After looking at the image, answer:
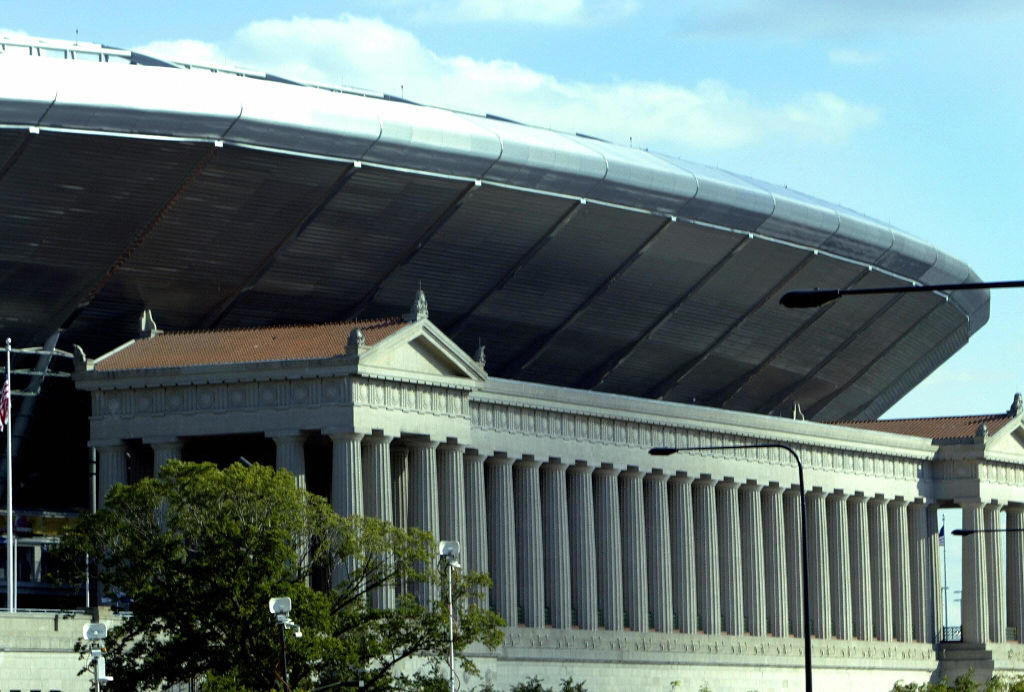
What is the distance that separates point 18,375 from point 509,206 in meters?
23.0

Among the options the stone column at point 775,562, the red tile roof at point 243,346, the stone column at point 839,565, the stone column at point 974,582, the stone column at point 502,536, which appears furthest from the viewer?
the stone column at point 974,582

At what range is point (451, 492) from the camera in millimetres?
108438

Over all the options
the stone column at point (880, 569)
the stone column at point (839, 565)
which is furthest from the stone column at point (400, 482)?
the stone column at point (880, 569)

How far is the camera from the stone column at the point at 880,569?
14375 centimetres

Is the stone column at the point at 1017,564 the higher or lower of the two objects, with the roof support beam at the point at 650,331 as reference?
lower

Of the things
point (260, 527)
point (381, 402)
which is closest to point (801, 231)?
point (381, 402)

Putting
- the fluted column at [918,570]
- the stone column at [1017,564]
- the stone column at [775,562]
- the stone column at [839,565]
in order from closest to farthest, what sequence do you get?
the stone column at [775,562]
the stone column at [839,565]
the fluted column at [918,570]
the stone column at [1017,564]

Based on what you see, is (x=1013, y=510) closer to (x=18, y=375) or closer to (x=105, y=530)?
(x=18, y=375)

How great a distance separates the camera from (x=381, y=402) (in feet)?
340

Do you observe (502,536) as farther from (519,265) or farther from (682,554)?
(682,554)

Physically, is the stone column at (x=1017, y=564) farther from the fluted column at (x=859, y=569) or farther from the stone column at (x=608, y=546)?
the stone column at (x=608, y=546)

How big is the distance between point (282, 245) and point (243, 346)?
868 cm

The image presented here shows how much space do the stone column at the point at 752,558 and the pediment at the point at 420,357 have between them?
2877cm

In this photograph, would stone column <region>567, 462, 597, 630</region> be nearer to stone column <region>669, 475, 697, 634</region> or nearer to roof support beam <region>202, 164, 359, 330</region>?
stone column <region>669, 475, 697, 634</region>
